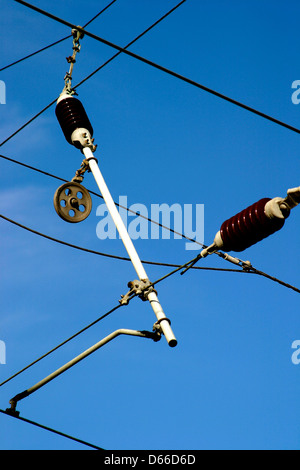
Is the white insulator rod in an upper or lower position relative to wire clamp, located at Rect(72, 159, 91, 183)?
lower

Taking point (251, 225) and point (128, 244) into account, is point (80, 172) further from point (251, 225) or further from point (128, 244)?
point (251, 225)

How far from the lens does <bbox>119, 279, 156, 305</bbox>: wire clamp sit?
22.7ft

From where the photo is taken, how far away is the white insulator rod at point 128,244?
6.47m

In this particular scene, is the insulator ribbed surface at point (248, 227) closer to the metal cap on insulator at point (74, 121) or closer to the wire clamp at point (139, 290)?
the wire clamp at point (139, 290)

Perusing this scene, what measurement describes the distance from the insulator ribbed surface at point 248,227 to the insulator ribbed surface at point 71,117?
2.73m

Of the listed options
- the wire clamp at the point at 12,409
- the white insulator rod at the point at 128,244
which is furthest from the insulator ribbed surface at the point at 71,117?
the wire clamp at the point at 12,409

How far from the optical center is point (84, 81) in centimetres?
1055

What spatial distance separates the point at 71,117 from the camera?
8562 millimetres

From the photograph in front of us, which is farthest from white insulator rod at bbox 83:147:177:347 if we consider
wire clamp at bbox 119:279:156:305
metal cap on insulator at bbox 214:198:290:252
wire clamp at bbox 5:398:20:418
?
wire clamp at bbox 5:398:20:418

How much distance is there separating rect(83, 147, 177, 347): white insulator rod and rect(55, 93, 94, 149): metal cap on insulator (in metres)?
0.17

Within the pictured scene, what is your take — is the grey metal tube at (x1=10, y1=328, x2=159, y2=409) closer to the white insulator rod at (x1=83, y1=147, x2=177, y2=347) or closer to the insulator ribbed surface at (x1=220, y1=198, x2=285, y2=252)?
the white insulator rod at (x1=83, y1=147, x2=177, y2=347)

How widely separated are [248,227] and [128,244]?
4.83ft

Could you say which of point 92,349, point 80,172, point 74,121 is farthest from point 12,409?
point 74,121
